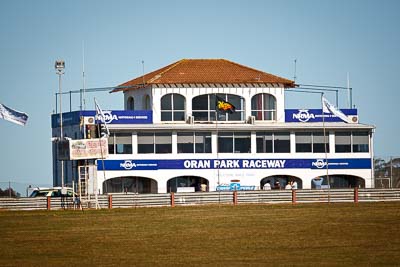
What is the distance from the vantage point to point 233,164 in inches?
3346

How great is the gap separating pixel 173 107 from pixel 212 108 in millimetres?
3184

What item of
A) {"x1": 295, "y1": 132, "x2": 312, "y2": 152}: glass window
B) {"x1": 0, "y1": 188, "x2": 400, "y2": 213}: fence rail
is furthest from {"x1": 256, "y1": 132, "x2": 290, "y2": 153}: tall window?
{"x1": 0, "y1": 188, "x2": 400, "y2": 213}: fence rail

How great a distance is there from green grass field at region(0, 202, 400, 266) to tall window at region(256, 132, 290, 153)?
27.2m

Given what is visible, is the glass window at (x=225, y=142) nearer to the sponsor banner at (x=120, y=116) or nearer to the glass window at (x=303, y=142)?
the glass window at (x=303, y=142)

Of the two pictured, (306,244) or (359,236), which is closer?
(306,244)

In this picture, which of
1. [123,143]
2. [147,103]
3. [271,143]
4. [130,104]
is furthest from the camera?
[130,104]

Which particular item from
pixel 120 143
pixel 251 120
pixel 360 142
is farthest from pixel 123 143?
pixel 360 142

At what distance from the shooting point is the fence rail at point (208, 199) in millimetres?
65562

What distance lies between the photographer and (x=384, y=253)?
33719 mm

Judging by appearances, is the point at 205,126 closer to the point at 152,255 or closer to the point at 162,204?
the point at 162,204

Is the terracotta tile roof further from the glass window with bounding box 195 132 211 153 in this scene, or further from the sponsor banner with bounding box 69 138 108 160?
the sponsor banner with bounding box 69 138 108 160

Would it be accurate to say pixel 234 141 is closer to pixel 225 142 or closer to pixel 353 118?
pixel 225 142

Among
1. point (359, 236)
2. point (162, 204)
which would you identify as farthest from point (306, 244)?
point (162, 204)

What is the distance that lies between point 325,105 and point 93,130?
56.1 ft
